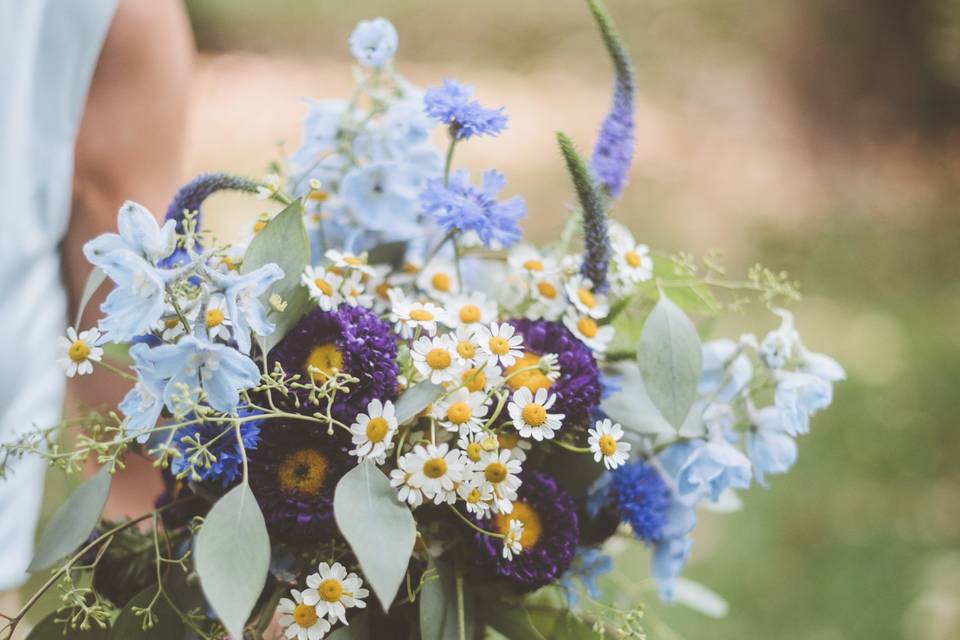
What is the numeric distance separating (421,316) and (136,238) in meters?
0.20

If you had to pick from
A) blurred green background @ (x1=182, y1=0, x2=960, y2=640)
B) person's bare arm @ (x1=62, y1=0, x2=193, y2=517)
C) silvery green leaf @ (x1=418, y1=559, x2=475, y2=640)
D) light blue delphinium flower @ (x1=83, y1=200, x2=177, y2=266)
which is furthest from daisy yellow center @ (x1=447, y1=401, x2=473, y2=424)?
blurred green background @ (x1=182, y1=0, x2=960, y2=640)

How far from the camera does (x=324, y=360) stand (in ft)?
2.19

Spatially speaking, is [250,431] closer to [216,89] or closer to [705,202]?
[705,202]

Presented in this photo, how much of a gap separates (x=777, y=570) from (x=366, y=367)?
6.95 ft

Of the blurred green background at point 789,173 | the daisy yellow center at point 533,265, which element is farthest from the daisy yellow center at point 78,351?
the blurred green background at point 789,173

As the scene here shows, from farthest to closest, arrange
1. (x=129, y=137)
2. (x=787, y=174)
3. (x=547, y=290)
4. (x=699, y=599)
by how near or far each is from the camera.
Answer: (x=787, y=174), (x=129, y=137), (x=699, y=599), (x=547, y=290)

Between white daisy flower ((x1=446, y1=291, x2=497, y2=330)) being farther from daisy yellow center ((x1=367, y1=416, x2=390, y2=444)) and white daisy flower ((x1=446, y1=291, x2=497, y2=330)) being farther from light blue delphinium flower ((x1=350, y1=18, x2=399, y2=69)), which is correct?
light blue delphinium flower ((x1=350, y1=18, x2=399, y2=69))

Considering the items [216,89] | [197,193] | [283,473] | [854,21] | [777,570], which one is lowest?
[283,473]

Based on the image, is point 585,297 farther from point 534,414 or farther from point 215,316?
point 215,316

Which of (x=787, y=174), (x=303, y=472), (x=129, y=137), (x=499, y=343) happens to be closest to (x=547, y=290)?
(x=499, y=343)

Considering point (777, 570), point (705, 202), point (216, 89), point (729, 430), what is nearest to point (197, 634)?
point (729, 430)

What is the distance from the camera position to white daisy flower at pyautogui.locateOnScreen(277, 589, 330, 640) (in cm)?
64

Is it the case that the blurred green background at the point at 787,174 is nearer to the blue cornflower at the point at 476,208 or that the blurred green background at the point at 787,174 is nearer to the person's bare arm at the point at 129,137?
the person's bare arm at the point at 129,137

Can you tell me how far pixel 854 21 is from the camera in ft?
15.7
